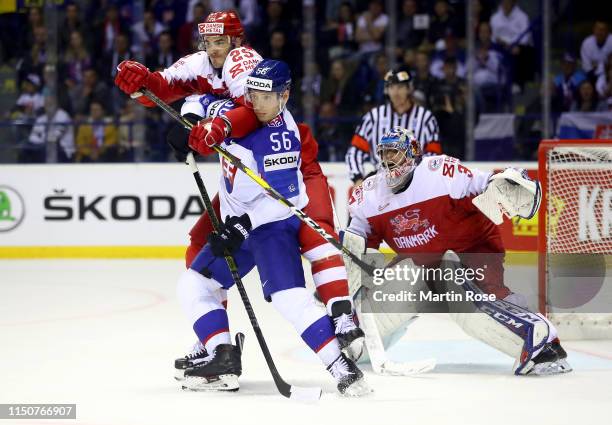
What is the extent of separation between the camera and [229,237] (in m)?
3.77

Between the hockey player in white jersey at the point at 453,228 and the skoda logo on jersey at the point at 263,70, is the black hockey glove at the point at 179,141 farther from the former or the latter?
the hockey player in white jersey at the point at 453,228

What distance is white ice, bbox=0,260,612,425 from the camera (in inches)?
139

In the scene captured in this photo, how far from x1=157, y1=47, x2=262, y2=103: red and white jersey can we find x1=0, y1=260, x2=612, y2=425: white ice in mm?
1012

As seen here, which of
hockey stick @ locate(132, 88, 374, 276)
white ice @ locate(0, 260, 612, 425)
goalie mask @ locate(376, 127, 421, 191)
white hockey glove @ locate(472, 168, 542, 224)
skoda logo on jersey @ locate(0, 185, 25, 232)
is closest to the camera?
white ice @ locate(0, 260, 612, 425)

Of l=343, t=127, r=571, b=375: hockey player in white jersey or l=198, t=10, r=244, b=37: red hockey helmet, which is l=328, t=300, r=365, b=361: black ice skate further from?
l=198, t=10, r=244, b=37: red hockey helmet

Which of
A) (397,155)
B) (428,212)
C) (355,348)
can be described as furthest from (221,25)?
(355,348)

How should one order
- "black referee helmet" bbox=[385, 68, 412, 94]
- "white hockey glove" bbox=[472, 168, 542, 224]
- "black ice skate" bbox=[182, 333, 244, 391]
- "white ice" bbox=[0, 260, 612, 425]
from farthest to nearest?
"black referee helmet" bbox=[385, 68, 412, 94] → "white hockey glove" bbox=[472, 168, 542, 224] → "black ice skate" bbox=[182, 333, 244, 391] → "white ice" bbox=[0, 260, 612, 425]

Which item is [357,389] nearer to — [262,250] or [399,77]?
[262,250]

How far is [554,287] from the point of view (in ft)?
16.5

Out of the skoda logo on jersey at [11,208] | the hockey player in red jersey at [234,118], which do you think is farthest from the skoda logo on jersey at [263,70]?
the skoda logo on jersey at [11,208]

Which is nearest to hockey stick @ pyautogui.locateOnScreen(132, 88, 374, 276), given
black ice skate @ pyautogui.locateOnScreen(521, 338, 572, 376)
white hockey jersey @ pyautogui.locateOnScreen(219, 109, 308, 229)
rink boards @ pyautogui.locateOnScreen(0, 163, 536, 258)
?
white hockey jersey @ pyautogui.locateOnScreen(219, 109, 308, 229)

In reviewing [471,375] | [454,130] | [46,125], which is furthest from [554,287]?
[46,125]

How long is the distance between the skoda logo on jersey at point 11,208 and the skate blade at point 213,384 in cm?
433

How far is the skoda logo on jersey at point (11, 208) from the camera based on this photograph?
798 centimetres
